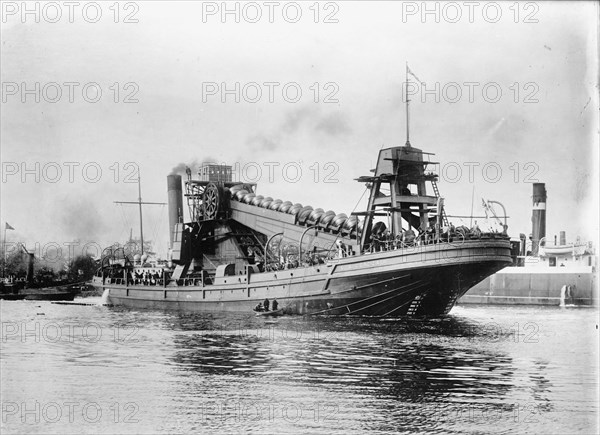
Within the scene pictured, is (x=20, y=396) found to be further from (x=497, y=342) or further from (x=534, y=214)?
(x=534, y=214)

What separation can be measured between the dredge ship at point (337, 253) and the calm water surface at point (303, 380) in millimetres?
3027

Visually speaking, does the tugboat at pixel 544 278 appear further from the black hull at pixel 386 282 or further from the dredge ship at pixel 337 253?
the black hull at pixel 386 282

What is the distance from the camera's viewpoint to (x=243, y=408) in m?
15.1

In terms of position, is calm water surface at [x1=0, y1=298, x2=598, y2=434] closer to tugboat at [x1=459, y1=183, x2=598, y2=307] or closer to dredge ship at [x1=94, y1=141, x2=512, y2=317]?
dredge ship at [x1=94, y1=141, x2=512, y2=317]

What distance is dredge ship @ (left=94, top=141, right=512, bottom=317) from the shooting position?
115 feet

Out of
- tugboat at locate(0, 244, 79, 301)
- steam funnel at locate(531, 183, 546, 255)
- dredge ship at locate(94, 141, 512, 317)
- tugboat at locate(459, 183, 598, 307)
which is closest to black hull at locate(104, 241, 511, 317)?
dredge ship at locate(94, 141, 512, 317)

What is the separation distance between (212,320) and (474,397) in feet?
81.4

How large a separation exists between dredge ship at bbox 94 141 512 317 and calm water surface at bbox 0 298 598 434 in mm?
3027

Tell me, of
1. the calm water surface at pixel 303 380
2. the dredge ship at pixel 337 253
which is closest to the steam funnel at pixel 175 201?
the dredge ship at pixel 337 253

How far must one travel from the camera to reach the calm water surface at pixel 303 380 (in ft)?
46.3

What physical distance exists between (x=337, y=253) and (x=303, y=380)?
70.1ft

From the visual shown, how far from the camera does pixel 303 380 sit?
1864 centimetres

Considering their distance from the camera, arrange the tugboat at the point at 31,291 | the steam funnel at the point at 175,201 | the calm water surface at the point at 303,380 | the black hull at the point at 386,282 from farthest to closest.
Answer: the tugboat at the point at 31,291, the steam funnel at the point at 175,201, the black hull at the point at 386,282, the calm water surface at the point at 303,380

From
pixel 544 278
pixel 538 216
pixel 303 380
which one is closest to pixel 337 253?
pixel 303 380
